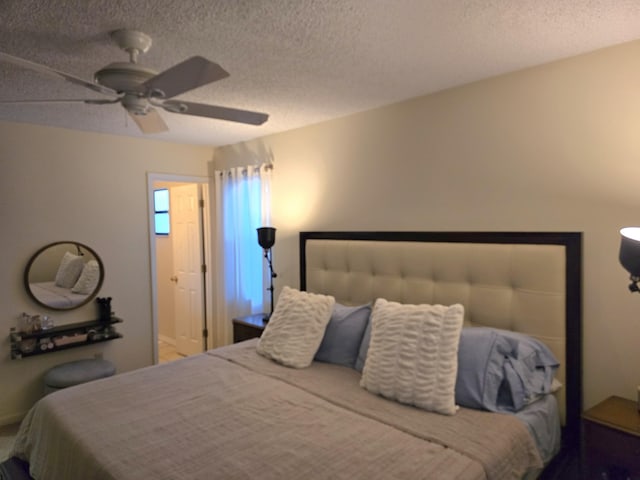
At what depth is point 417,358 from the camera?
2.08 m

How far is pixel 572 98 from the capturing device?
226cm

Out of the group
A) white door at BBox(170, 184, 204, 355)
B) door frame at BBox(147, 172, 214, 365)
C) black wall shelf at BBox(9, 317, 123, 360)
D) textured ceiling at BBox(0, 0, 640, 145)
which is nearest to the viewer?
textured ceiling at BBox(0, 0, 640, 145)

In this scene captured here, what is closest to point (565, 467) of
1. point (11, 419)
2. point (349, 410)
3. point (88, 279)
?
point (349, 410)

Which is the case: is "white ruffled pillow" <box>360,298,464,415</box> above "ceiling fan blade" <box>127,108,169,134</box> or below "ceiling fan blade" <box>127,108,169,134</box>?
below

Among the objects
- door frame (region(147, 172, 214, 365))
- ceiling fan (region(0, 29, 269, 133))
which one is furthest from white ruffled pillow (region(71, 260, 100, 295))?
ceiling fan (region(0, 29, 269, 133))

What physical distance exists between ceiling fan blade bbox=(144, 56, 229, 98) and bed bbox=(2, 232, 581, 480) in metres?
1.49

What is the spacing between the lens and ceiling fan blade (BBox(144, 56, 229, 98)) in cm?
150

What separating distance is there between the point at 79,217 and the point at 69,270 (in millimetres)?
478

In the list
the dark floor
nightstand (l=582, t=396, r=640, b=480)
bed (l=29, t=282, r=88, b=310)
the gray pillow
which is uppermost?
bed (l=29, t=282, r=88, b=310)

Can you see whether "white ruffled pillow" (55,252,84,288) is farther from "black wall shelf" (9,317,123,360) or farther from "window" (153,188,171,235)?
"window" (153,188,171,235)

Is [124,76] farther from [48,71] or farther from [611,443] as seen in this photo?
[611,443]

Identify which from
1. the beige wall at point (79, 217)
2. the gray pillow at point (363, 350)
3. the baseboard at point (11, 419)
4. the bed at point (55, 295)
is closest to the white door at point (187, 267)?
the beige wall at point (79, 217)

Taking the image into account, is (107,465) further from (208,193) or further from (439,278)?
(208,193)

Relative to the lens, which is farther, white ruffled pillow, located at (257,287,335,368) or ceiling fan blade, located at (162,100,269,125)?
white ruffled pillow, located at (257,287,335,368)
